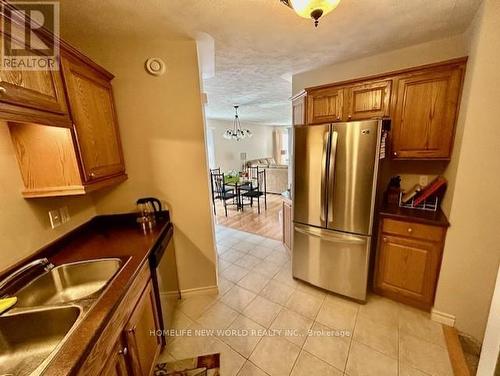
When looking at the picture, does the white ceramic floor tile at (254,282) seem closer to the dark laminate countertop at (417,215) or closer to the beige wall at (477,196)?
the dark laminate countertop at (417,215)

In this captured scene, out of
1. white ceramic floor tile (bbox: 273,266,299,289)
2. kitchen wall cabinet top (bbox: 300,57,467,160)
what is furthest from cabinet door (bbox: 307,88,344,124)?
white ceramic floor tile (bbox: 273,266,299,289)

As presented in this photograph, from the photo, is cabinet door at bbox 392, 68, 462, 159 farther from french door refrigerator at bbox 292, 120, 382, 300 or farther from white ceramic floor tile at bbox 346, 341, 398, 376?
white ceramic floor tile at bbox 346, 341, 398, 376

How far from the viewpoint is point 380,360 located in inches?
57.6

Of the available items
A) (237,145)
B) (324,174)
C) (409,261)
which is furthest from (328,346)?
(237,145)

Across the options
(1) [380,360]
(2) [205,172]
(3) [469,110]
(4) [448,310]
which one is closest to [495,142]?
(3) [469,110]

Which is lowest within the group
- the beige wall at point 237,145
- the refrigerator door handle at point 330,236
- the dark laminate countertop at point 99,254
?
the refrigerator door handle at point 330,236

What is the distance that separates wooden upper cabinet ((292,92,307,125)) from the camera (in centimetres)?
240

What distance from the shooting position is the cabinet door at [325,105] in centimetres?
214

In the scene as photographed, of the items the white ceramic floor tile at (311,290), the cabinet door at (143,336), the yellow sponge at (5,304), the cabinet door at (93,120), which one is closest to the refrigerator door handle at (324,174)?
the white ceramic floor tile at (311,290)

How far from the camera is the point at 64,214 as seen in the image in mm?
1515

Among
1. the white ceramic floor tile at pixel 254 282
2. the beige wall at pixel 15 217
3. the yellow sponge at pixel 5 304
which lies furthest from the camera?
the white ceramic floor tile at pixel 254 282

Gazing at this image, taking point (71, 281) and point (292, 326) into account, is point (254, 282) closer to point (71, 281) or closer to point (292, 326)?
point (292, 326)

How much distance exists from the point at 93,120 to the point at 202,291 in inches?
72.0

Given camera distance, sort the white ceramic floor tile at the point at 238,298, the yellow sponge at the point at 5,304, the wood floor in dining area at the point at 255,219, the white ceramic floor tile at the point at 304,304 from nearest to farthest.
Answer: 1. the yellow sponge at the point at 5,304
2. the white ceramic floor tile at the point at 304,304
3. the white ceramic floor tile at the point at 238,298
4. the wood floor in dining area at the point at 255,219
